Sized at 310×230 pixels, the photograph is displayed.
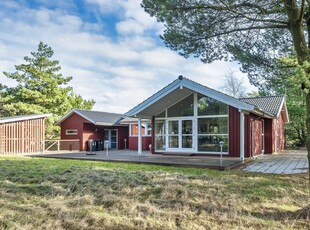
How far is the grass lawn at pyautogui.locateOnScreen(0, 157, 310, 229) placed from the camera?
13.5 feet

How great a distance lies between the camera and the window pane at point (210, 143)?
12596 millimetres

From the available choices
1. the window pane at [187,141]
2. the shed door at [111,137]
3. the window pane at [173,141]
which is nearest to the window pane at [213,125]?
the window pane at [187,141]

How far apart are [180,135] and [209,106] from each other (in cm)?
212

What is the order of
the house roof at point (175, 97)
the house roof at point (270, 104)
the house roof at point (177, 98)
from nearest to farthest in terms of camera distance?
the house roof at point (177, 98) < the house roof at point (175, 97) < the house roof at point (270, 104)

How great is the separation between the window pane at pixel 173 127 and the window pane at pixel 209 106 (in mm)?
1426

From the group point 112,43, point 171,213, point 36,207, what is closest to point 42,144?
point 112,43

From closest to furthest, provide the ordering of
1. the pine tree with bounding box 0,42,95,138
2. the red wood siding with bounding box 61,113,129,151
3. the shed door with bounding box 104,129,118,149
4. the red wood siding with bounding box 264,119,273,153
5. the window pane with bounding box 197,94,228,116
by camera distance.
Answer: the window pane with bounding box 197,94,228,116, the red wood siding with bounding box 264,119,273,153, the red wood siding with bounding box 61,113,129,151, the shed door with bounding box 104,129,118,149, the pine tree with bounding box 0,42,95,138

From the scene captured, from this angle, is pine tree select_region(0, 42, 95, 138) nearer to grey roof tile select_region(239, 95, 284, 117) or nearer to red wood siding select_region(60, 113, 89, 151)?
red wood siding select_region(60, 113, 89, 151)

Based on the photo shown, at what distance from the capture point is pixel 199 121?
1322cm

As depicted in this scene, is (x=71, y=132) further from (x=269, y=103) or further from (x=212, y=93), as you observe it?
(x=269, y=103)

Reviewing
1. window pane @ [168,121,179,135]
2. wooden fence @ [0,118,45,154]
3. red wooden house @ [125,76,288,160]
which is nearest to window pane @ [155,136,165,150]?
red wooden house @ [125,76,288,160]

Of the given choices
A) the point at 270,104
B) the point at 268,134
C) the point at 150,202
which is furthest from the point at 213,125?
the point at 150,202

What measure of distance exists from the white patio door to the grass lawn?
20.6 feet

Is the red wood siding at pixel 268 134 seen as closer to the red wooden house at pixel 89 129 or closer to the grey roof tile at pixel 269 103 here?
the grey roof tile at pixel 269 103
